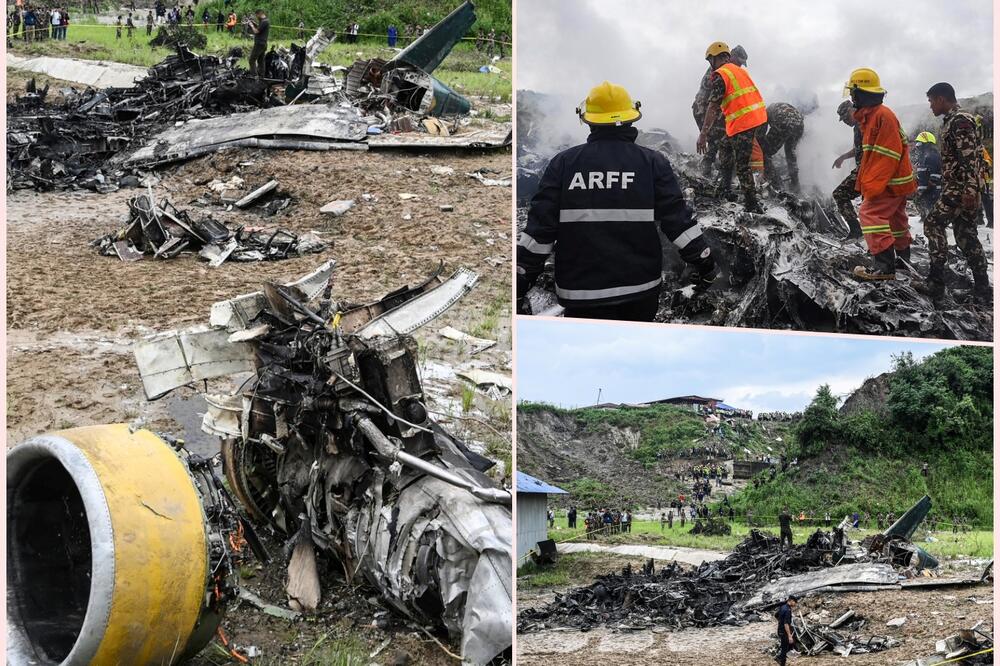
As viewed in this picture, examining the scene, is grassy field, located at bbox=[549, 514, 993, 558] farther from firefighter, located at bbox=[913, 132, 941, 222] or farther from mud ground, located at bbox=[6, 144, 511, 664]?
firefighter, located at bbox=[913, 132, 941, 222]

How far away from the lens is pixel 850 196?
5.45 metres

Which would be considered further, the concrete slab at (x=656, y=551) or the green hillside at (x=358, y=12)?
the green hillside at (x=358, y=12)

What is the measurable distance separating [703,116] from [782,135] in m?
0.45

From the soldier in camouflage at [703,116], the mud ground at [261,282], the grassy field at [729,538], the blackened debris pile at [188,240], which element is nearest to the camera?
the soldier in camouflage at [703,116]

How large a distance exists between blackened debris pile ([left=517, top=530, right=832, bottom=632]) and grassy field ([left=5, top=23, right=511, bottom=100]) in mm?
17350

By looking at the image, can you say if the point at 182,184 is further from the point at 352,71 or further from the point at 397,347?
the point at 397,347

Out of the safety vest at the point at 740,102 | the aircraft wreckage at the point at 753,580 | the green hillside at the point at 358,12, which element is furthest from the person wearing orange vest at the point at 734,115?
the green hillside at the point at 358,12

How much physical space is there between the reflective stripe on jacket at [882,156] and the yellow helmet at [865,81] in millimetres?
91

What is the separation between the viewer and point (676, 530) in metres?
6.64

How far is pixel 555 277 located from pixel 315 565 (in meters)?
2.50

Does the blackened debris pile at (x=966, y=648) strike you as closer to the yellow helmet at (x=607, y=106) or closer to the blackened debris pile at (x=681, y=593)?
the blackened debris pile at (x=681, y=593)

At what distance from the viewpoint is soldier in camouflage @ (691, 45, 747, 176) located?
5.13 meters

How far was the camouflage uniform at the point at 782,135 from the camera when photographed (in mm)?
5391

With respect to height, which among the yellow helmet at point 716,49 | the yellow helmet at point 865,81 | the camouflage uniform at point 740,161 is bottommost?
the camouflage uniform at point 740,161
